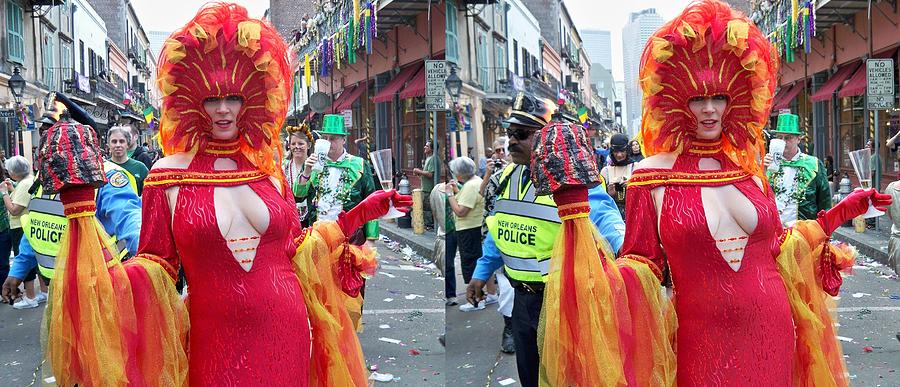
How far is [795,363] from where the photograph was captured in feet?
9.92

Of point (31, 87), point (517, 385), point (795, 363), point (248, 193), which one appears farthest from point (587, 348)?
point (31, 87)

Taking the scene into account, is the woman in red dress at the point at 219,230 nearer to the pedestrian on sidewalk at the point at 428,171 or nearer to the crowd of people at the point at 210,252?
the crowd of people at the point at 210,252

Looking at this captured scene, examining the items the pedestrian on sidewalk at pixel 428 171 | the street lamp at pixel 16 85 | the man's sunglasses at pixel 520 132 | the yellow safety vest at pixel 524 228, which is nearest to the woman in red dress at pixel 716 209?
the man's sunglasses at pixel 520 132

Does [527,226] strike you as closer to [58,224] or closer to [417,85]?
[417,85]

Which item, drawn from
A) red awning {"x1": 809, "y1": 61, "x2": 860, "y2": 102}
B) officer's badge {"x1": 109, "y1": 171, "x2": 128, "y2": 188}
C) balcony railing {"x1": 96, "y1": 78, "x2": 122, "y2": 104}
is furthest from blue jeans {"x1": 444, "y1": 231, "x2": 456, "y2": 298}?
red awning {"x1": 809, "y1": 61, "x2": 860, "y2": 102}

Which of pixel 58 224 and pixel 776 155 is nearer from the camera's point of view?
pixel 58 224

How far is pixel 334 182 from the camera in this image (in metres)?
6.32

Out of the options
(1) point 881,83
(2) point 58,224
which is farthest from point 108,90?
(1) point 881,83

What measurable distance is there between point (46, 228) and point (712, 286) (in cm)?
A: 455

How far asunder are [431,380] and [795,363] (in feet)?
11.0

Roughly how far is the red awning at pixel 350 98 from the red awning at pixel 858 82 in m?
13.1

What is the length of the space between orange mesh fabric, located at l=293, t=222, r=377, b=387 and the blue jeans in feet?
14.6

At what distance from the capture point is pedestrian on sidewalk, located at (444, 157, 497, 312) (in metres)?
7.22

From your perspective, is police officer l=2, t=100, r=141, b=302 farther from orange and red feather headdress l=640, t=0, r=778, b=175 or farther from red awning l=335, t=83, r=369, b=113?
red awning l=335, t=83, r=369, b=113
